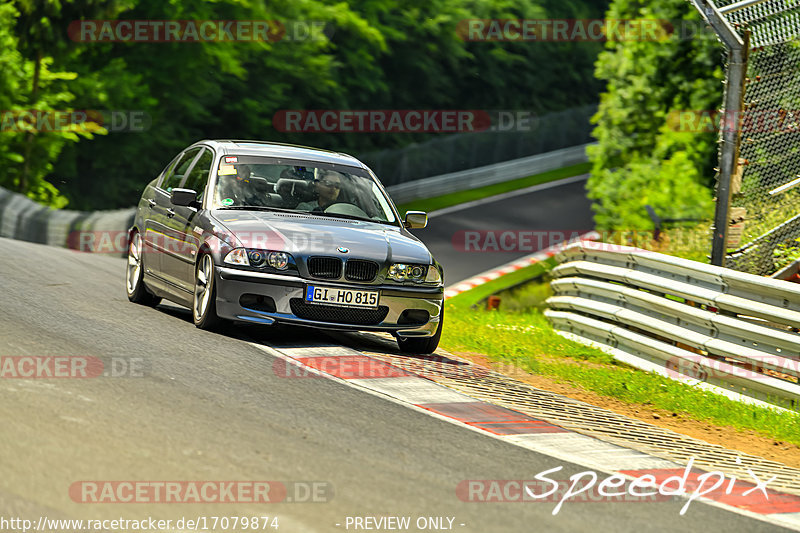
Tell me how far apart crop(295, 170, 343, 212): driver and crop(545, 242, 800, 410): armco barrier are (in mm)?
3234

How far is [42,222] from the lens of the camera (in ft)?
74.0

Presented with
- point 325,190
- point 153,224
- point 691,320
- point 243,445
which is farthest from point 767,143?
point 243,445

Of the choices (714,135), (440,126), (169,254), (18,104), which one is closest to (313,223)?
(169,254)

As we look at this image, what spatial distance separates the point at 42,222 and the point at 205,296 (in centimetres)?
1443

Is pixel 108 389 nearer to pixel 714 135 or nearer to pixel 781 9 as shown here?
pixel 781 9

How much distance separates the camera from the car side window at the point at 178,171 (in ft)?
36.2

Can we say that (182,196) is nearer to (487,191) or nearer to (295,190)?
(295,190)

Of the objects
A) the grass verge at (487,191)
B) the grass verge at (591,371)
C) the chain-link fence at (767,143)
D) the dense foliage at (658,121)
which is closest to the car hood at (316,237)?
the grass verge at (591,371)

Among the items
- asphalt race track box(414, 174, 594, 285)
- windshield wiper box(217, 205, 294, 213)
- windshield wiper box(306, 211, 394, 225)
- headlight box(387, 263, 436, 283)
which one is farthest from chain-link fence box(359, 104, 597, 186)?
headlight box(387, 263, 436, 283)

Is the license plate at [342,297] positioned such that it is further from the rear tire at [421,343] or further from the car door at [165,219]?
the car door at [165,219]

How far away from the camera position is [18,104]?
111 feet

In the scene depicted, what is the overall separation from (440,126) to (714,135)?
92.7ft

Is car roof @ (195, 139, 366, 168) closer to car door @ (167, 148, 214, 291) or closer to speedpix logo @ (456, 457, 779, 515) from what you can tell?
car door @ (167, 148, 214, 291)

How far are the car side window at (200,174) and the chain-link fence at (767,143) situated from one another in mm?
4907
